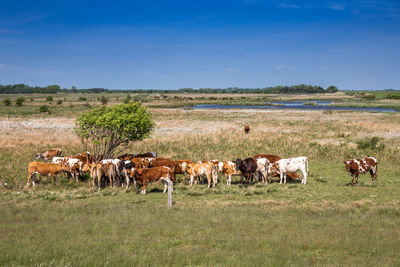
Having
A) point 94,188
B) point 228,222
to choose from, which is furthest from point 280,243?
point 94,188

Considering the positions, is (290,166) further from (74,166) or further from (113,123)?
(74,166)

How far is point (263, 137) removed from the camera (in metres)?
37.8

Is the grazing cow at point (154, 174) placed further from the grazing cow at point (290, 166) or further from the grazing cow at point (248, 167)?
the grazing cow at point (290, 166)

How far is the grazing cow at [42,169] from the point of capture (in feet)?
59.5

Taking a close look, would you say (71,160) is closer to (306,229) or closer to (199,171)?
(199,171)

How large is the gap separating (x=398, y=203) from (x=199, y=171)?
31.8ft

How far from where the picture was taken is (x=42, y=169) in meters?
18.3

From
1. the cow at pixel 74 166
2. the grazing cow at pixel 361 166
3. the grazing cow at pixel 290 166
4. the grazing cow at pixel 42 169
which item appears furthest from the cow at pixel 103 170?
the grazing cow at pixel 361 166

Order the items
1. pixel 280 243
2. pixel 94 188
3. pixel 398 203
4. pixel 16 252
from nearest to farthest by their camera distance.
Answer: pixel 16 252 → pixel 280 243 → pixel 398 203 → pixel 94 188

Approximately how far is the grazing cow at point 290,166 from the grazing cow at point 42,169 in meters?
12.4

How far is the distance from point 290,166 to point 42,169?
14.1m

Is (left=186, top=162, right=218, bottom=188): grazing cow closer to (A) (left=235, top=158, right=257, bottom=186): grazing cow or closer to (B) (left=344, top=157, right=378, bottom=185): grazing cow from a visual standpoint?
(A) (left=235, top=158, right=257, bottom=186): grazing cow

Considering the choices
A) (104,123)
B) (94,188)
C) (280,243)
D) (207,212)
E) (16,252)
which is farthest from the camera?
(104,123)

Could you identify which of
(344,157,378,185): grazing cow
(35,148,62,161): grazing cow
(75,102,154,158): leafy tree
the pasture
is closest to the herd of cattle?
(344,157,378,185): grazing cow
